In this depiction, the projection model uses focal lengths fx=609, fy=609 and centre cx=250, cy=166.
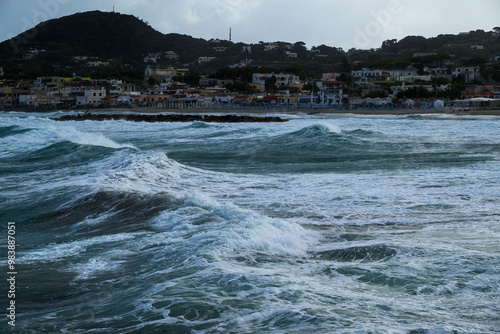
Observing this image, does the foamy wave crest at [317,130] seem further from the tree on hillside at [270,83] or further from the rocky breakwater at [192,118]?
the tree on hillside at [270,83]

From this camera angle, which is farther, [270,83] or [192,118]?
[270,83]

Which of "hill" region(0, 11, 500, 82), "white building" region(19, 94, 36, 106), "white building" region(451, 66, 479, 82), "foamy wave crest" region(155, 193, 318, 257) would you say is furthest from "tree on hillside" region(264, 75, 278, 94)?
"foamy wave crest" region(155, 193, 318, 257)

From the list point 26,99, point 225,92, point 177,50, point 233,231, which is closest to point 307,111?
point 225,92

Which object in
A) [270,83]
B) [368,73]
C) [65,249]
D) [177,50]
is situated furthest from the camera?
[177,50]

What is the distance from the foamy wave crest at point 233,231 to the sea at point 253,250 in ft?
0.09

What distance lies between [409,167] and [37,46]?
181m

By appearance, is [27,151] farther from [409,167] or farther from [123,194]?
[409,167]

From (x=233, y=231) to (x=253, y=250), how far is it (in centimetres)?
72

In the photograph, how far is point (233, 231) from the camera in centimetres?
832

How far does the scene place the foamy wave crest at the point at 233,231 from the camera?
775 cm

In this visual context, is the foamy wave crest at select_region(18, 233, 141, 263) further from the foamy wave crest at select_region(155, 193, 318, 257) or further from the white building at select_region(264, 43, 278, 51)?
the white building at select_region(264, 43, 278, 51)

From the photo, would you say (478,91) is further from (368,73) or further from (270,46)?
(270,46)

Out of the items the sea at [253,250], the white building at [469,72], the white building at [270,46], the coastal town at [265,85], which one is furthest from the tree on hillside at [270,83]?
the white building at [270,46]

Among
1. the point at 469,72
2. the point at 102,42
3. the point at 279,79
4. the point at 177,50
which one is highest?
the point at 102,42
